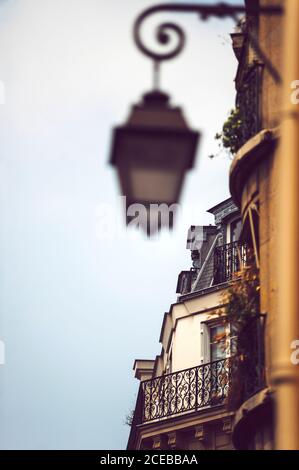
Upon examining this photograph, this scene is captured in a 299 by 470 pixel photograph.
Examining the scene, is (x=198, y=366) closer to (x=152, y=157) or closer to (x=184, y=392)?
(x=184, y=392)

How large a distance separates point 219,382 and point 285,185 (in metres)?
23.9

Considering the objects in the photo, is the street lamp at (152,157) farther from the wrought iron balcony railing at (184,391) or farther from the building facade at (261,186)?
the wrought iron balcony railing at (184,391)

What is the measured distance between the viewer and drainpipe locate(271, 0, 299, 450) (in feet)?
26.4

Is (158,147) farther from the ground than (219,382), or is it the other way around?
(219,382)

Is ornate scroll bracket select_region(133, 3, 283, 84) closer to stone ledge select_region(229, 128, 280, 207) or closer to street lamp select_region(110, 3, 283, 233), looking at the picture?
street lamp select_region(110, 3, 283, 233)

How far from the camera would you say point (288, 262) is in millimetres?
8305

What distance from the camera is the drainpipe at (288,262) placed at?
805cm

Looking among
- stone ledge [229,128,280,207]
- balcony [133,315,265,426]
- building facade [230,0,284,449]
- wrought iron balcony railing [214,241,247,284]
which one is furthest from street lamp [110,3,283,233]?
wrought iron balcony railing [214,241,247,284]

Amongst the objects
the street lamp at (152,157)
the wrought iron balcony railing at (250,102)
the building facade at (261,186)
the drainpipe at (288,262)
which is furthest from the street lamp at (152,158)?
the wrought iron balcony railing at (250,102)

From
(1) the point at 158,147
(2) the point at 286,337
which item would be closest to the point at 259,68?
(1) the point at 158,147

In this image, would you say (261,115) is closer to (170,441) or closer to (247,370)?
(247,370)

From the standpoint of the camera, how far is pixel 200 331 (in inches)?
1367

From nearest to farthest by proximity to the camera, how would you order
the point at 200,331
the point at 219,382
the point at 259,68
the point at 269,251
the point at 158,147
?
the point at 158,147 → the point at 269,251 → the point at 259,68 → the point at 219,382 → the point at 200,331
